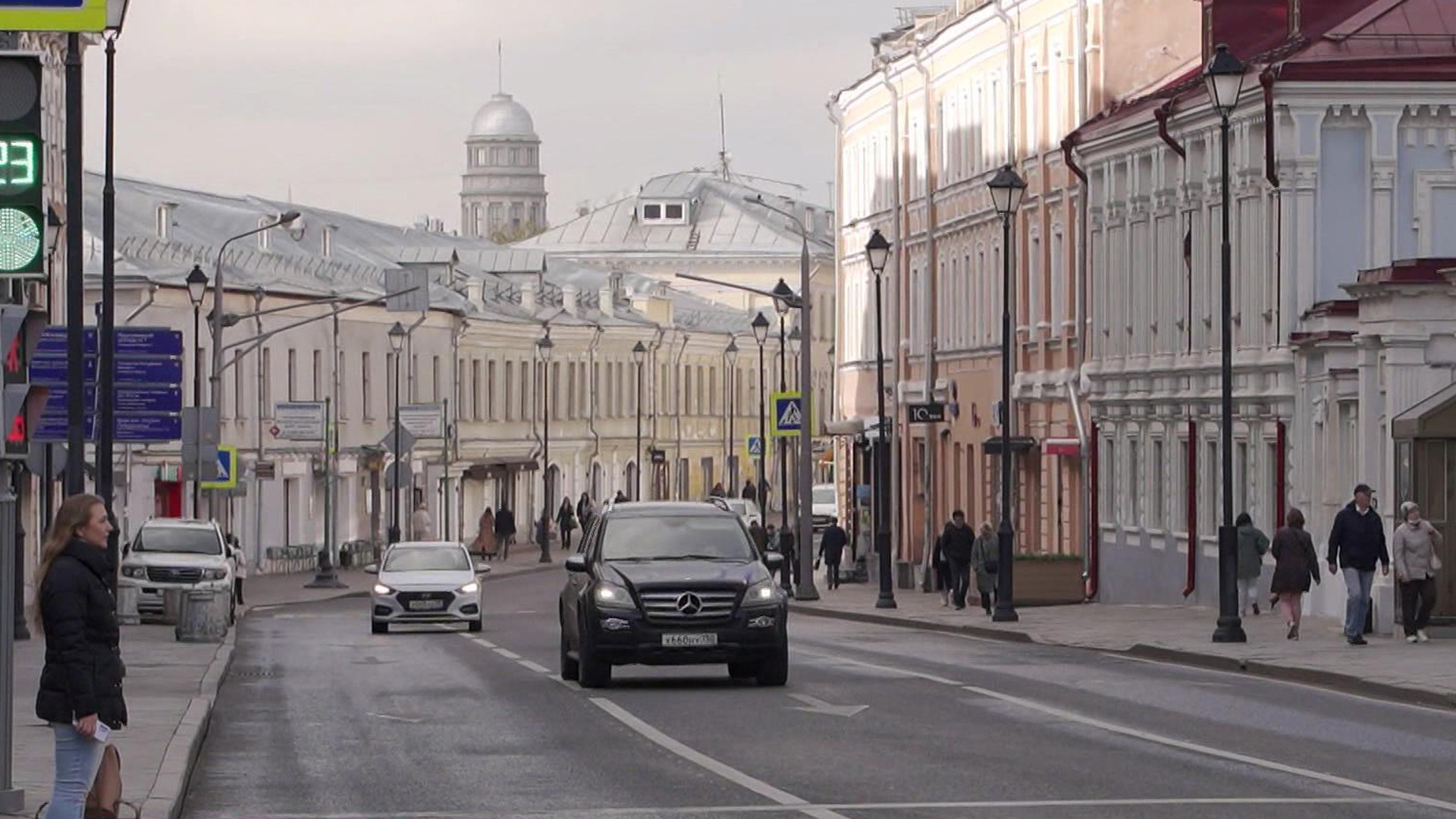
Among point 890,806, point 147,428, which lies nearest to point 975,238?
point 147,428

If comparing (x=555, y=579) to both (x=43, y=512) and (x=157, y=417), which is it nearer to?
(x=43, y=512)

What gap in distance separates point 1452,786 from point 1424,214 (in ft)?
81.5

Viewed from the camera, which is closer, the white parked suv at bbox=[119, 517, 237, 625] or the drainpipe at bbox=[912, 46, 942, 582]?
the white parked suv at bbox=[119, 517, 237, 625]

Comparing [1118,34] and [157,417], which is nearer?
[157,417]

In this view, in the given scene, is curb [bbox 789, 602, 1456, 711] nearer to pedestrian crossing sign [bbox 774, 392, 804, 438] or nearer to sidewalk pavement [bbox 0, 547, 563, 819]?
sidewalk pavement [bbox 0, 547, 563, 819]

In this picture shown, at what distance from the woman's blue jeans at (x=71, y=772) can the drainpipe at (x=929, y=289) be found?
175 ft

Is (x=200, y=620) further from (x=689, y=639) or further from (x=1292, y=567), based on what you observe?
(x=689, y=639)

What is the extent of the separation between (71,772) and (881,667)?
1722 cm

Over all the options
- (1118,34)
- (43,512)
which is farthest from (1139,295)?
(43,512)

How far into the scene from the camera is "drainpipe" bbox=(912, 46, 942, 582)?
66.7m

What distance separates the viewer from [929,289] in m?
67.4

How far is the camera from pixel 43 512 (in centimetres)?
5762

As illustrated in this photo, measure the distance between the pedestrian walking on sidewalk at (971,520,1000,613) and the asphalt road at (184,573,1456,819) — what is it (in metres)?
13.2

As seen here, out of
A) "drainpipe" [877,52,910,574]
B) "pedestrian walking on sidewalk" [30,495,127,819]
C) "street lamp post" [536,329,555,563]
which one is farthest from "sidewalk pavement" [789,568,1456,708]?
"street lamp post" [536,329,555,563]
